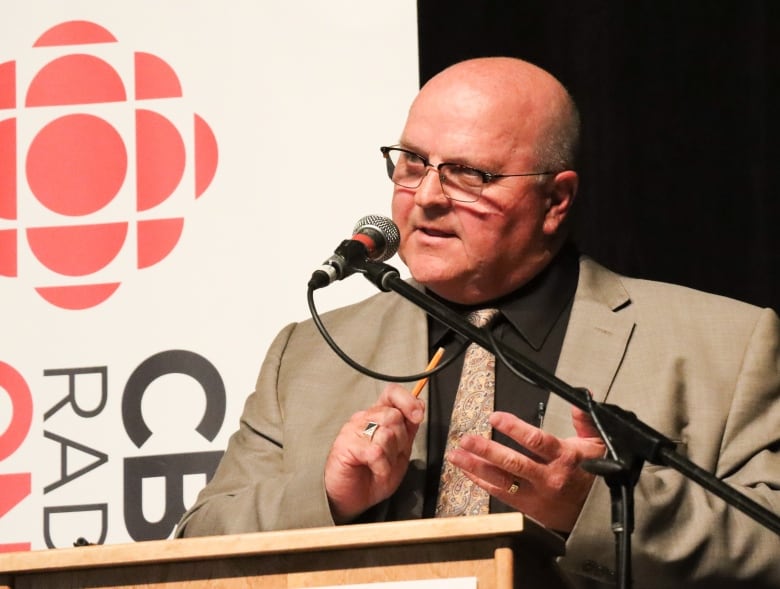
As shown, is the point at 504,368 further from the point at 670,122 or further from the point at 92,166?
the point at 92,166

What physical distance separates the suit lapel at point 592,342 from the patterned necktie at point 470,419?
0.14 metres

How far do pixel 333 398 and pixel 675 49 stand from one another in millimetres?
1258

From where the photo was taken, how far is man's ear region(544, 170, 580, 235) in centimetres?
325

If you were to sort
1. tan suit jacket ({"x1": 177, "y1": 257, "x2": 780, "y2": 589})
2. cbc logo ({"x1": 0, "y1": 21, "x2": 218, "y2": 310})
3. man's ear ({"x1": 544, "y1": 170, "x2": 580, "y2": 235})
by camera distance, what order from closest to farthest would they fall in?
tan suit jacket ({"x1": 177, "y1": 257, "x2": 780, "y2": 589})
man's ear ({"x1": 544, "y1": 170, "x2": 580, "y2": 235})
cbc logo ({"x1": 0, "y1": 21, "x2": 218, "y2": 310})

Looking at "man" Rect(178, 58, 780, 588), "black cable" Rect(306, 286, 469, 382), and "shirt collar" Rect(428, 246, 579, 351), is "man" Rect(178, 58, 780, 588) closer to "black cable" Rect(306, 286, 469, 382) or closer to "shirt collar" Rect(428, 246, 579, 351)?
"shirt collar" Rect(428, 246, 579, 351)

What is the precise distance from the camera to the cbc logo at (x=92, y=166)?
3.46 m

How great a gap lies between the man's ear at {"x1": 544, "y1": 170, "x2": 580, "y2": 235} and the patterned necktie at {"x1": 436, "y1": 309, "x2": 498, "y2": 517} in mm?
248

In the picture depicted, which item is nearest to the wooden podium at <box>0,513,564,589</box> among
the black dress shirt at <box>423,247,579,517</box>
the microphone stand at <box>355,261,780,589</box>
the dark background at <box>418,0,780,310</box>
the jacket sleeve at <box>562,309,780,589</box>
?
the microphone stand at <box>355,261,780,589</box>

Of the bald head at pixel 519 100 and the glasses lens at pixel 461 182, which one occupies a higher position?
the bald head at pixel 519 100

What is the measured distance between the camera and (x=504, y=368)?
10.2ft

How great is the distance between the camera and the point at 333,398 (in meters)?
3.11

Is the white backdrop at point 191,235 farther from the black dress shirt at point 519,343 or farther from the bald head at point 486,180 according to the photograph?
the black dress shirt at point 519,343

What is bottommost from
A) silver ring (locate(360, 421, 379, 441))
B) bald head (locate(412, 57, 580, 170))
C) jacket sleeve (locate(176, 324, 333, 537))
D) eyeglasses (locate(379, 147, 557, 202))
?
jacket sleeve (locate(176, 324, 333, 537))

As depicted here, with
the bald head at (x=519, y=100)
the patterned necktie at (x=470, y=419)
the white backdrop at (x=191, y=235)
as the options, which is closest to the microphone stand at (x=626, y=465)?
the patterned necktie at (x=470, y=419)
